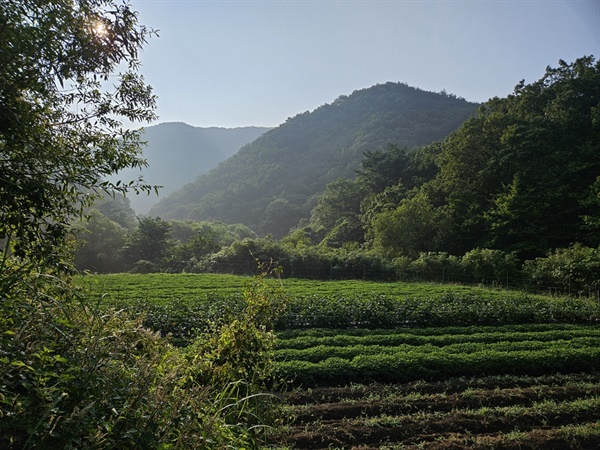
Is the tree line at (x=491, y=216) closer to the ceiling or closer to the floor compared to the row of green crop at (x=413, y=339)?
closer to the ceiling

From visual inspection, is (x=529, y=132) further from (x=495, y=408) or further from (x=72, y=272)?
(x=72, y=272)

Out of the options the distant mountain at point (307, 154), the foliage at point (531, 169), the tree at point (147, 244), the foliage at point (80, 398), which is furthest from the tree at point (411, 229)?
the distant mountain at point (307, 154)

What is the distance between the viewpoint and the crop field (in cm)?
509

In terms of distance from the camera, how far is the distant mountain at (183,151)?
156125mm

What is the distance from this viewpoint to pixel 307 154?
100 metres

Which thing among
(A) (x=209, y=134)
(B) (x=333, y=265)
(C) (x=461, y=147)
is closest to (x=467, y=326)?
(B) (x=333, y=265)

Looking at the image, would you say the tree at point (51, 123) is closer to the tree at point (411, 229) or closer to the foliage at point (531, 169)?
the foliage at point (531, 169)

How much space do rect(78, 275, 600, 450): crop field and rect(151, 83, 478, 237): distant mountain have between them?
6834cm

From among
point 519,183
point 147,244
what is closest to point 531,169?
point 519,183

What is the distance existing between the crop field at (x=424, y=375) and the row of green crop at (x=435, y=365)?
21 millimetres

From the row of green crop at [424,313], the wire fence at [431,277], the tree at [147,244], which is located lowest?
the wire fence at [431,277]

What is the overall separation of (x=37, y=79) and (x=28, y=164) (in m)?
0.69

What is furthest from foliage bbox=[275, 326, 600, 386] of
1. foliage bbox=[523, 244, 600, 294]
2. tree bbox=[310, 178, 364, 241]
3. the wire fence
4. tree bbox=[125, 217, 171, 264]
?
tree bbox=[310, 178, 364, 241]

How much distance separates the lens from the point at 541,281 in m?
21.9
